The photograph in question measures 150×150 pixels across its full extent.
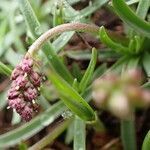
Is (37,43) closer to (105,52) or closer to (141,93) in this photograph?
(105,52)

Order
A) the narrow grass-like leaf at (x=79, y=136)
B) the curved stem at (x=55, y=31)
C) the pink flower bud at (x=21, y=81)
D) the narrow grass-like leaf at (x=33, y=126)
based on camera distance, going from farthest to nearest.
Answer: the narrow grass-like leaf at (x=33, y=126) → the narrow grass-like leaf at (x=79, y=136) → the curved stem at (x=55, y=31) → the pink flower bud at (x=21, y=81)

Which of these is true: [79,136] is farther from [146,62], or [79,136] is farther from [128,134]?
[146,62]

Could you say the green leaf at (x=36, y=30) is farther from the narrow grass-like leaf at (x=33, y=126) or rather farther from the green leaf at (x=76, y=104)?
the green leaf at (x=76, y=104)

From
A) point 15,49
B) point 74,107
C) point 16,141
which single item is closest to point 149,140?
point 74,107

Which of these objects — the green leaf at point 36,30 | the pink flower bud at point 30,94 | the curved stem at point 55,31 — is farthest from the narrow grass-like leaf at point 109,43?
the pink flower bud at point 30,94

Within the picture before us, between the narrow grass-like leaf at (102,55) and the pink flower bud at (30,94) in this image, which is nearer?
the pink flower bud at (30,94)

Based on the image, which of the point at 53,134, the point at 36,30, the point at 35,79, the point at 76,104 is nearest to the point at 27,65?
the point at 35,79

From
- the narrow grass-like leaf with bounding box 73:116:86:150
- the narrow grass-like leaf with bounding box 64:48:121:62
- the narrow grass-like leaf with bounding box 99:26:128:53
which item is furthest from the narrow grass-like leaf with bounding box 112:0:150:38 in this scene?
the narrow grass-like leaf with bounding box 73:116:86:150
